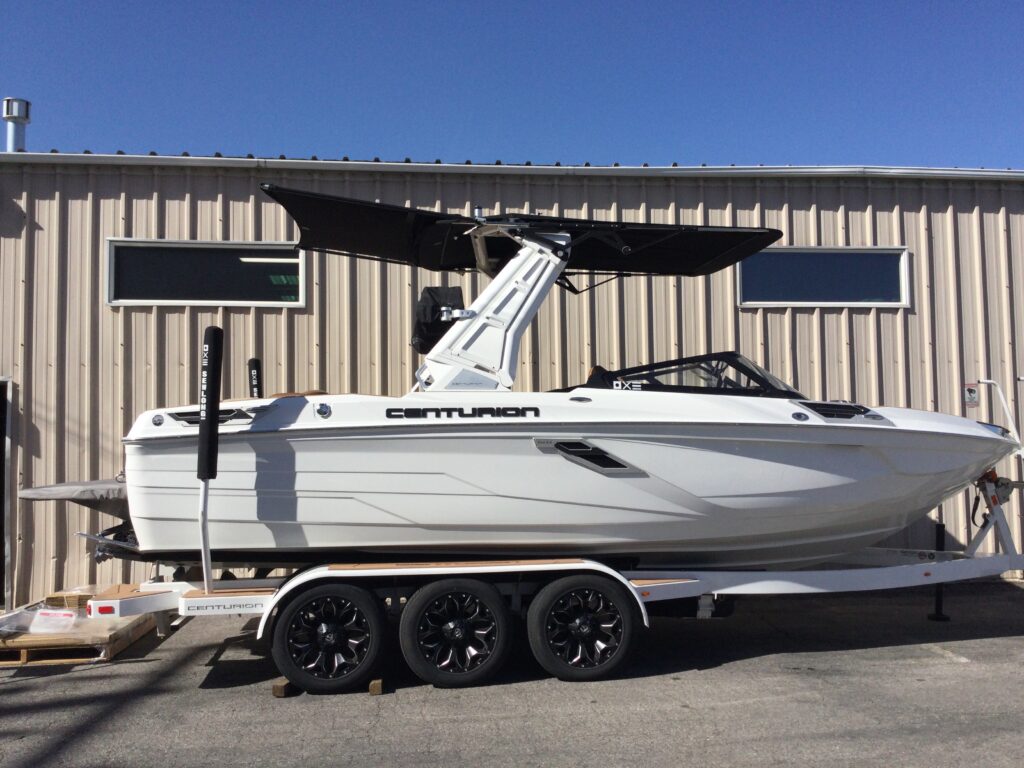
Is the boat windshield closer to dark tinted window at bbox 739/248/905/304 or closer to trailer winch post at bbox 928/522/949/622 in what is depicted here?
trailer winch post at bbox 928/522/949/622

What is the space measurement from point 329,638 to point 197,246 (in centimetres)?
451

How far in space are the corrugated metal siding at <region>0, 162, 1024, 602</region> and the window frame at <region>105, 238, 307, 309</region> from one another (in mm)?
64

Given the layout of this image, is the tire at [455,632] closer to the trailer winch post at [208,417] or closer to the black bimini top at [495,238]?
the trailer winch post at [208,417]

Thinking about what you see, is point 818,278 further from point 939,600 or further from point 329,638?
point 329,638

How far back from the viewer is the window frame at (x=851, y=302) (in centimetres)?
853

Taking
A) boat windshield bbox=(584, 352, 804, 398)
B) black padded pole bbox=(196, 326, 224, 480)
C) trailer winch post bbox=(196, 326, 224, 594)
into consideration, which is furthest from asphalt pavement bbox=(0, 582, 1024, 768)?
boat windshield bbox=(584, 352, 804, 398)

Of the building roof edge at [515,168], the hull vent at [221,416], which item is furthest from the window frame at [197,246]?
the hull vent at [221,416]

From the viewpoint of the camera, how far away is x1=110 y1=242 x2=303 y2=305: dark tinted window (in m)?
7.94

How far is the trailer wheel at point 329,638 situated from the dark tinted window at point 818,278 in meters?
5.29

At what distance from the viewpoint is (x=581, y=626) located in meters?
5.35

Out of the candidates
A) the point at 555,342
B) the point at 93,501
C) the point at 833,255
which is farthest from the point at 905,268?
the point at 93,501

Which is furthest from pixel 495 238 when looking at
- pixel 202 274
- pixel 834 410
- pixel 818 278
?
pixel 818 278

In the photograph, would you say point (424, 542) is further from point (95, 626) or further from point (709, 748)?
point (95, 626)

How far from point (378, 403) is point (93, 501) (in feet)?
7.66
